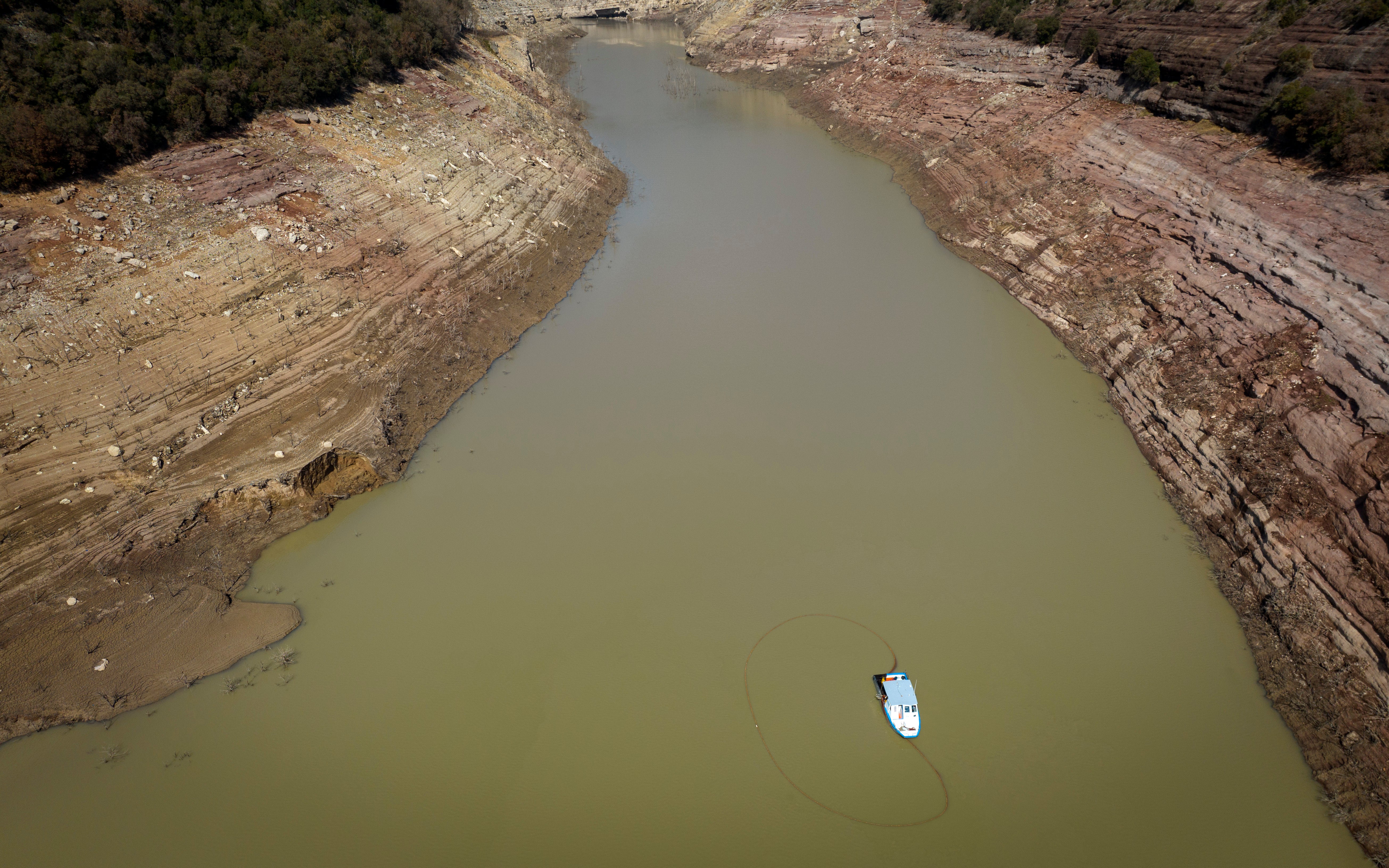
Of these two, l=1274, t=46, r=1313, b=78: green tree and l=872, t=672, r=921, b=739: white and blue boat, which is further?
l=1274, t=46, r=1313, b=78: green tree

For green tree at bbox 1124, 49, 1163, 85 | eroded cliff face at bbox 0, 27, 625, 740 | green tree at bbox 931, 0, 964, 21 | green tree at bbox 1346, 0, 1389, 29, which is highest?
green tree at bbox 931, 0, 964, 21

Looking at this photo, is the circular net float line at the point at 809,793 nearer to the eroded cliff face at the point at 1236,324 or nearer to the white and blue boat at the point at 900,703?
the white and blue boat at the point at 900,703

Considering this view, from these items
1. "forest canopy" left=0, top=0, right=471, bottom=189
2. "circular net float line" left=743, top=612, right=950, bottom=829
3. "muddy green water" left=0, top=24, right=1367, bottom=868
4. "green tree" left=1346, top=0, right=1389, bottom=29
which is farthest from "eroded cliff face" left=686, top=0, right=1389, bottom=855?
"forest canopy" left=0, top=0, right=471, bottom=189

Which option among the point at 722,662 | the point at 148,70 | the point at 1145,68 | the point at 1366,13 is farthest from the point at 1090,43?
the point at 148,70

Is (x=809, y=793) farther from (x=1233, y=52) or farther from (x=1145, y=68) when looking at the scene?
(x=1145, y=68)

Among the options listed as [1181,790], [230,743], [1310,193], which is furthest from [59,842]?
[1310,193]

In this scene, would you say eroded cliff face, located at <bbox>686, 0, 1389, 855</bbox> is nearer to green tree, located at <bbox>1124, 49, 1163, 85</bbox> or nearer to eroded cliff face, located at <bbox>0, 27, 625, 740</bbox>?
green tree, located at <bbox>1124, 49, 1163, 85</bbox>
